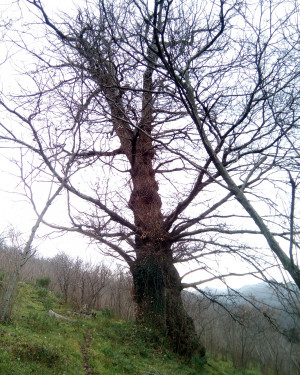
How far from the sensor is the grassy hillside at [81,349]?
444 cm

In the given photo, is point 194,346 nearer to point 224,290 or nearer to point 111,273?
point 224,290

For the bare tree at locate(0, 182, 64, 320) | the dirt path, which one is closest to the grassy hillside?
the dirt path

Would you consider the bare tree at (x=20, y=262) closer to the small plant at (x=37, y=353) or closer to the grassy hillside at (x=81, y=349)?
the grassy hillside at (x=81, y=349)

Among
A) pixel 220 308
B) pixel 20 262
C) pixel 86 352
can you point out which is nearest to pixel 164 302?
pixel 86 352

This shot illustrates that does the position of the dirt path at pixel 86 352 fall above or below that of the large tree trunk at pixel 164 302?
below

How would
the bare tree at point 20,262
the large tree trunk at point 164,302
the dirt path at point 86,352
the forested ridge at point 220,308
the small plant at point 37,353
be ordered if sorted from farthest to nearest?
the large tree trunk at point 164,302, the bare tree at point 20,262, the dirt path at point 86,352, the small plant at point 37,353, the forested ridge at point 220,308

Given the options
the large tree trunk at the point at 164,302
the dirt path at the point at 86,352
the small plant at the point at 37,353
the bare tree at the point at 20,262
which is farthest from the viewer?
Result: the large tree trunk at the point at 164,302

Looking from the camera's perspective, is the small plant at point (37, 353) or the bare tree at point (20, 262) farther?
the bare tree at point (20, 262)

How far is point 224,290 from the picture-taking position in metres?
7.73

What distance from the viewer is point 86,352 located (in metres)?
5.62

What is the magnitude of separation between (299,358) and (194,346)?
624 centimetres

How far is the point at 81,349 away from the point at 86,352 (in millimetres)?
127

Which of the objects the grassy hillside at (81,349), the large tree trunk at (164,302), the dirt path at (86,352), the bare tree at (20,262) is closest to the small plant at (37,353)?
the grassy hillside at (81,349)

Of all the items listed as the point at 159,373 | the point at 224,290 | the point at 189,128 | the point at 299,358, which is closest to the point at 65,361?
the point at 159,373
